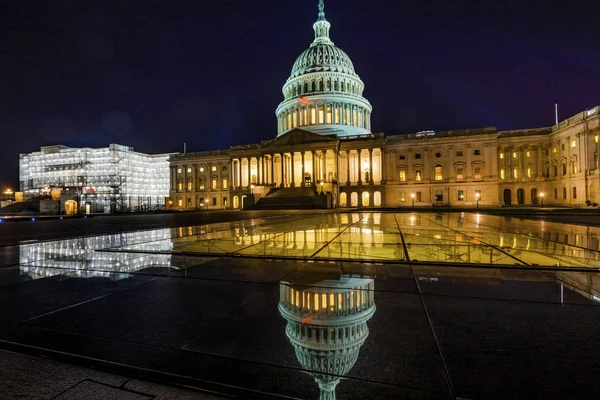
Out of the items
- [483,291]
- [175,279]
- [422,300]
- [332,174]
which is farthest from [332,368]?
[332,174]

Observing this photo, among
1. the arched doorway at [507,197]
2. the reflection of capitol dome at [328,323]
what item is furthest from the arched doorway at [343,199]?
the reflection of capitol dome at [328,323]

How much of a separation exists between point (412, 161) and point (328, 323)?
72.2 metres

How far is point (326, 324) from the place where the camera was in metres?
3.01

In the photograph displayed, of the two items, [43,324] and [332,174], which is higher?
[332,174]

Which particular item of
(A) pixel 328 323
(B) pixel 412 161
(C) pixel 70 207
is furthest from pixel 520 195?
(C) pixel 70 207

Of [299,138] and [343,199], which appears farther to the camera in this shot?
[343,199]

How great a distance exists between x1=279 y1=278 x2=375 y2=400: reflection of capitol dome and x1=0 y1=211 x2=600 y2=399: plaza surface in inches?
0.6

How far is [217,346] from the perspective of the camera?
2586 mm

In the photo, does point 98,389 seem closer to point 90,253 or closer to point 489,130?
point 90,253

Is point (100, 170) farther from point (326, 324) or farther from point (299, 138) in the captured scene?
point (326, 324)

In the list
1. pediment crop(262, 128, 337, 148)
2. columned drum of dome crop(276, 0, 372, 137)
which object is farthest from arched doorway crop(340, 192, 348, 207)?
columned drum of dome crop(276, 0, 372, 137)

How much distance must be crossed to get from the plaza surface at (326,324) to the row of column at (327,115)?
81002 millimetres

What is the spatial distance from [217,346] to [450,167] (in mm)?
73656

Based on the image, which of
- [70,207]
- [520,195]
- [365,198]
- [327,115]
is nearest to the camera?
[70,207]
